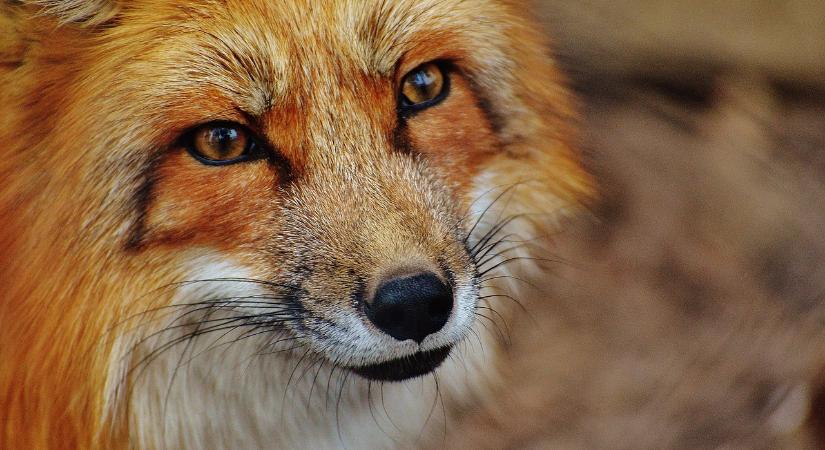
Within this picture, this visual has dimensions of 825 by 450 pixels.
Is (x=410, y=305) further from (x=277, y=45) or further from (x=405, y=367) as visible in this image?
(x=277, y=45)

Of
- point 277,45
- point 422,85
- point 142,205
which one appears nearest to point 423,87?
point 422,85

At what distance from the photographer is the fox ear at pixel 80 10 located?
1.56 metres

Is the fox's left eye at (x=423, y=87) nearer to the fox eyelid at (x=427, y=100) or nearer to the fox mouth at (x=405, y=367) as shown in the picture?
the fox eyelid at (x=427, y=100)

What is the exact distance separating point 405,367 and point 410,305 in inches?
9.1

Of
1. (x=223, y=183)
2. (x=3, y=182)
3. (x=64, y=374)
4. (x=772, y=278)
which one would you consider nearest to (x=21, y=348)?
(x=64, y=374)

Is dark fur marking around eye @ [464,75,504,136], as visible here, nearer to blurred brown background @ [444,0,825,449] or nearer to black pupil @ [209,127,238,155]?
blurred brown background @ [444,0,825,449]

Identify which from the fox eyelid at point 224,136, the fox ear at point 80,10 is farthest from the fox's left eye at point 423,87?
the fox ear at point 80,10

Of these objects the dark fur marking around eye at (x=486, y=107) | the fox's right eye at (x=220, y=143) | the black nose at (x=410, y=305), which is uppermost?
the dark fur marking around eye at (x=486, y=107)

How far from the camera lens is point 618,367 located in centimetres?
271

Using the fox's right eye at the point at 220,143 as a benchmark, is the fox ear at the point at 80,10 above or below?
above

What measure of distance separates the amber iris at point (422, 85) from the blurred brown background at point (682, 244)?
463mm

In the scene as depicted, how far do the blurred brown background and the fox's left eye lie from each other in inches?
18.2

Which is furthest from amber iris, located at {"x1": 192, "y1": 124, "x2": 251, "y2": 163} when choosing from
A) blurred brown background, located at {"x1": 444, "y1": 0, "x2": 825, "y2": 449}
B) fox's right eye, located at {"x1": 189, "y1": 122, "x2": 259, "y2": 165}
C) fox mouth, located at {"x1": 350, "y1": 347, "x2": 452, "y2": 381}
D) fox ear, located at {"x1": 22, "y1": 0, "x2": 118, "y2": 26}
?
blurred brown background, located at {"x1": 444, "y1": 0, "x2": 825, "y2": 449}

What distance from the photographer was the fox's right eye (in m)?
1.55
